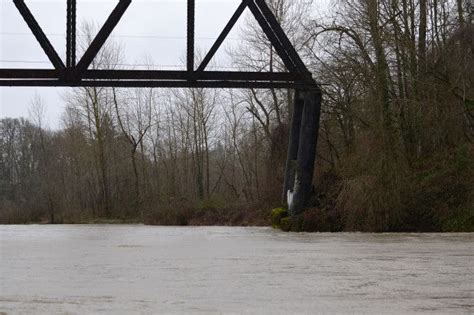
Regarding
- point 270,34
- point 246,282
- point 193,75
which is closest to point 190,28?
point 193,75

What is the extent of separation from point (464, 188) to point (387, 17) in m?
8.45

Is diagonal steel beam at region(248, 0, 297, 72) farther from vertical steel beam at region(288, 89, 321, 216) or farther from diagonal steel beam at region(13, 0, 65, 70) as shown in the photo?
diagonal steel beam at region(13, 0, 65, 70)

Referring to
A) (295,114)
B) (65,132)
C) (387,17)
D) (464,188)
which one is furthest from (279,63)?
(65,132)

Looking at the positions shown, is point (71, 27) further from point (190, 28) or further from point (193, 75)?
point (193, 75)

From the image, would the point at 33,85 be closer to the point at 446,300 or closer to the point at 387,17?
the point at 387,17

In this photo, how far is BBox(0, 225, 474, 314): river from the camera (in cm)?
616

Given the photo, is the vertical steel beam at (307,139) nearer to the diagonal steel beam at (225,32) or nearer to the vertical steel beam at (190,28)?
the diagonal steel beam at (225,32)

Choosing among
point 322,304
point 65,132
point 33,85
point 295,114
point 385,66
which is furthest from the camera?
point 65,132

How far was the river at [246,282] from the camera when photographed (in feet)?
20.2

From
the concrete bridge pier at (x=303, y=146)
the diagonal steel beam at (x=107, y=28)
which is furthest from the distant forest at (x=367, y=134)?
the diagonal steel beam at (x=107, y=28)

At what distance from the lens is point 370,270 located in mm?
8992

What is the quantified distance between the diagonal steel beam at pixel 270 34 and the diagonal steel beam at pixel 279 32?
0.35ft

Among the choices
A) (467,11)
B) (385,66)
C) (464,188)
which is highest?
(467,11)

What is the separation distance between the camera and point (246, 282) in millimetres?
8023
